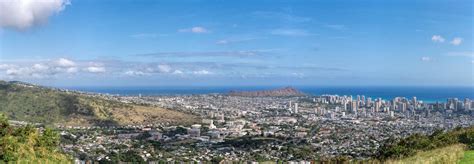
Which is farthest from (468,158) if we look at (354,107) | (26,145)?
(354,107)

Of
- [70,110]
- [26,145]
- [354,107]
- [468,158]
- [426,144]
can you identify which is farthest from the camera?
[354,107]

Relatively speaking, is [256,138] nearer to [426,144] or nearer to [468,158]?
[426,144]

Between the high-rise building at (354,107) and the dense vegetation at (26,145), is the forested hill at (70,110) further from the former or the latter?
the dense vegetation at (26,145)

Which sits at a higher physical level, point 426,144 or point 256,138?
point 426,144

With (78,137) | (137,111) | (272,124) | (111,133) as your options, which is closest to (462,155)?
(78,137)

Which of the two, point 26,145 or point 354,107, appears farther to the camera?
point 354,107

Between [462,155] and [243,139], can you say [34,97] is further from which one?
[462,155]

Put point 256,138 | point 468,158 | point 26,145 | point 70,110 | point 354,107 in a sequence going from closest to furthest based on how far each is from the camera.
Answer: point 468,158, point 26,145, point 256,138, point 70,110, point 354,107
